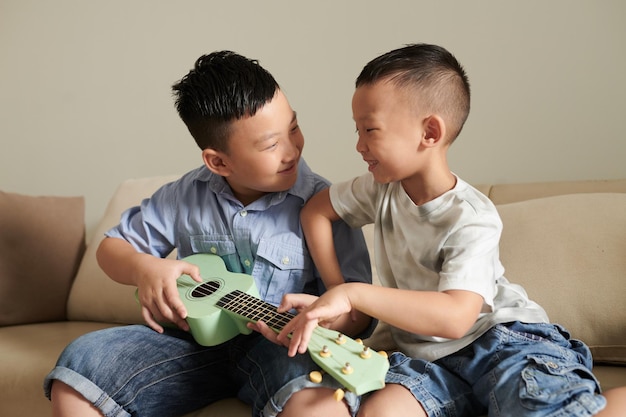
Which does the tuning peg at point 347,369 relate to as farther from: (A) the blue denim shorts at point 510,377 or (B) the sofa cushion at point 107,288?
(B) the sofa cushion at point 107,288

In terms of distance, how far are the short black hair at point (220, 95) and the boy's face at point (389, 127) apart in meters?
0.22

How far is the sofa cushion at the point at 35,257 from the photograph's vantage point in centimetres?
185

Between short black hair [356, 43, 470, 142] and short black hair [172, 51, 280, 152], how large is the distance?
0.69ft

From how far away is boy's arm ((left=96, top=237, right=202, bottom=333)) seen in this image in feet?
3.85

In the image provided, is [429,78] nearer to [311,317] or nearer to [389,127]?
[389,127]

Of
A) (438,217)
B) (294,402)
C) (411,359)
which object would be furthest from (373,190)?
(294,402)

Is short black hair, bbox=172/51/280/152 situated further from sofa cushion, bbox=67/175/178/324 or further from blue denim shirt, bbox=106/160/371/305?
sofa cushion, bbox=67/175/178/324

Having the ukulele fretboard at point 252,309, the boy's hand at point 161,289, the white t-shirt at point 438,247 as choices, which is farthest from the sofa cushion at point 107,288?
the white t-shirt at point 438,247

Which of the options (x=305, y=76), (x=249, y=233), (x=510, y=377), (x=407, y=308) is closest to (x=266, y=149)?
(x=249, y=233)

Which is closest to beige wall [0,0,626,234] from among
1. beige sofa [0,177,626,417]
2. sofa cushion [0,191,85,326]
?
beige sofa [0,177,626,417]

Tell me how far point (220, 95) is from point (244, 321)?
42 cm

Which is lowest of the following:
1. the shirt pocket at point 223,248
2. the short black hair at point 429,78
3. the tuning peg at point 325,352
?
the tuning peg at point 325,352

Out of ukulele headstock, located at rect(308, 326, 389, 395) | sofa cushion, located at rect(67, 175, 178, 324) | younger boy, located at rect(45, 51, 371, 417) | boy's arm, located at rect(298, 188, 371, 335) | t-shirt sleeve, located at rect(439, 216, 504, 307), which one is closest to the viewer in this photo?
ukulele headstock, located at rect(308, 326, 389, 395)

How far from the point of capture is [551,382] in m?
0.95
